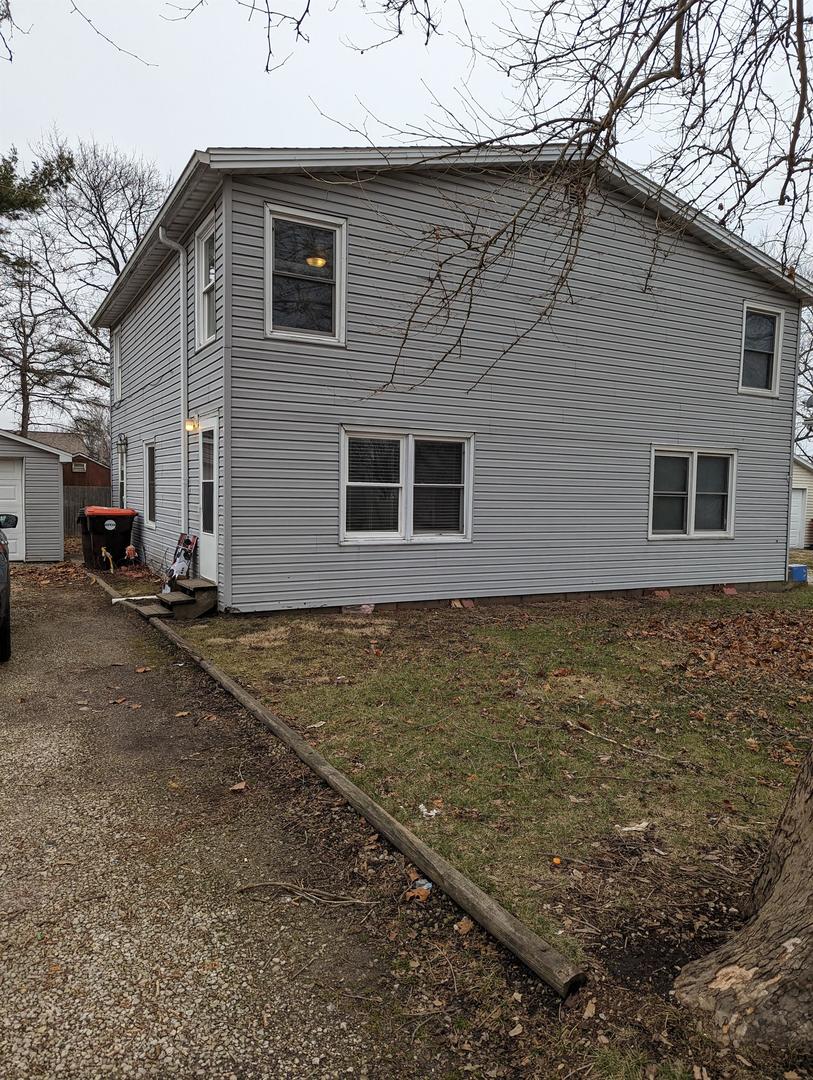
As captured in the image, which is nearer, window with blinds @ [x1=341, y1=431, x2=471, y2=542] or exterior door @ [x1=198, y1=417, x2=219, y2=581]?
exterior door @ [x1=198, y1=417, x2=219, y2=581]

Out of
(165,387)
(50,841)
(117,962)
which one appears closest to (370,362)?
(165,387)

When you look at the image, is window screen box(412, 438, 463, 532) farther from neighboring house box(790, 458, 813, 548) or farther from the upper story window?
neighboring house box(790, 458, 813, 548)

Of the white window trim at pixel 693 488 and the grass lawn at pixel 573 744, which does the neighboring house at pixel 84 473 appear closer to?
the white window trim at pixel 693 488

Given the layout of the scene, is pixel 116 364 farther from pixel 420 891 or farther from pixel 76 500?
pixel 420 891

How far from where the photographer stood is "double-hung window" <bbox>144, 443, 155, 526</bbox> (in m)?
Answer: 12.8

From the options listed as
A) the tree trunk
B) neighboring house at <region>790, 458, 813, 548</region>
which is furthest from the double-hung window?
neighboring house at <region>790, 458, 813, 548</region>

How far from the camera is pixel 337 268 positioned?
8.90 meters

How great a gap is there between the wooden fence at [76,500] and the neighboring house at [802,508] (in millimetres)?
25470

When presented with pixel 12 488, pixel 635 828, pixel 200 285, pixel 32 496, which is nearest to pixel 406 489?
pixel 200 285

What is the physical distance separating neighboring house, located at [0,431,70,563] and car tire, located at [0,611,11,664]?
8.71 meters

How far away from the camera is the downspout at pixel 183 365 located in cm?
992

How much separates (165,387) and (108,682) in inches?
268

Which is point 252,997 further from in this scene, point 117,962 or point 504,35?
point 504,35

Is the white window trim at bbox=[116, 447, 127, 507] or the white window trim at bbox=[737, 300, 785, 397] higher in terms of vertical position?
the white window trim at bbox=[737, 300, 785, 397]
